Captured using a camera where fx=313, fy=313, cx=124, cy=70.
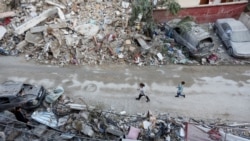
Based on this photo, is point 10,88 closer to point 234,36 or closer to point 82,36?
point 82,36

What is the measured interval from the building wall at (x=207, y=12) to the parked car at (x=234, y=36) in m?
0.67

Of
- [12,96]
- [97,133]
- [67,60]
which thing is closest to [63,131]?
[97,133]

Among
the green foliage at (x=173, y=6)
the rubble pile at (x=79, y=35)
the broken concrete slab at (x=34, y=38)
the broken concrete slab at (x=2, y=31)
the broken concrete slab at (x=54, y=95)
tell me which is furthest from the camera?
the green foliage at (x=173, y=6)

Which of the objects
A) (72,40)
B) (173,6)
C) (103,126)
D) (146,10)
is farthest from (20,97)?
(173,6)

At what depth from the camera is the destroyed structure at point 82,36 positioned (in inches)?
621

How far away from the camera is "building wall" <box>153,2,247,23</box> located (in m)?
18.3

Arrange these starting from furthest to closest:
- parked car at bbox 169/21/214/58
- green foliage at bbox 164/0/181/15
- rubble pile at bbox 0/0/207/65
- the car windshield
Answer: the car windshield → green foliage at bbox 164/0/181/15 → parked car at bbox 169/21/214/58 → rubble pile at bbox 0/0/207/65

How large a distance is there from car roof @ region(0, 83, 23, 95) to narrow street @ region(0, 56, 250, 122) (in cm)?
167

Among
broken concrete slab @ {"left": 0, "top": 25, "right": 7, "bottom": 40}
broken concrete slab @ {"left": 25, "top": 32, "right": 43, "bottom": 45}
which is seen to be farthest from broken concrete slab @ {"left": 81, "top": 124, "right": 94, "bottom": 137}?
broken concrete slab @ {"left": 0, "top": 25, "right": 7, "bottom": 40}

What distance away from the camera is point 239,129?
40.0ft

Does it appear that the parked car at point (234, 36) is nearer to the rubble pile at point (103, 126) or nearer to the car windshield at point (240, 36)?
the car windshield at point (240, 36)

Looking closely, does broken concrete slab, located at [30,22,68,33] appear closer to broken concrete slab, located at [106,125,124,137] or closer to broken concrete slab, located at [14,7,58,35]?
broken concrete slab, located at [14,7,58,35]

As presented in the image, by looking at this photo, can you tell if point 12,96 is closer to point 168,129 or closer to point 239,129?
point 168,129

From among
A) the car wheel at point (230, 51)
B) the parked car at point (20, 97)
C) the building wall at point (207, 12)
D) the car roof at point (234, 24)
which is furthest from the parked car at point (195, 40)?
the parked car at point (20, 97)
